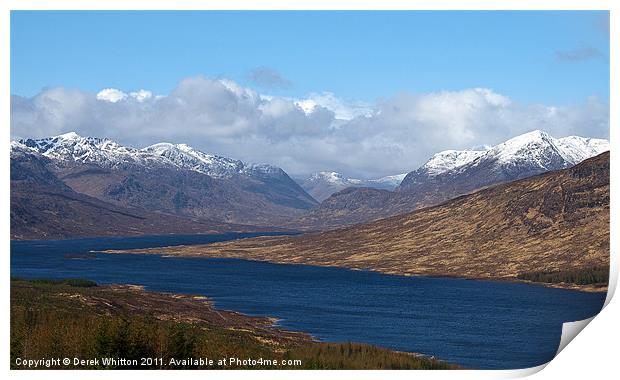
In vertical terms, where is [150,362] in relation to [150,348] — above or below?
below

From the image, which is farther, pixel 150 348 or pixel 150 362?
pixel 150 348

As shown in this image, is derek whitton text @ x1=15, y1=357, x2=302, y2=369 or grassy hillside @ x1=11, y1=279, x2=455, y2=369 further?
grassy hillside @ x1=11, y1=279, x2=455, y2=369

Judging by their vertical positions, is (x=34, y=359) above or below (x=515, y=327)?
above

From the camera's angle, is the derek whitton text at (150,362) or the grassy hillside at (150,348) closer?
the derek whitton text at (150,362)

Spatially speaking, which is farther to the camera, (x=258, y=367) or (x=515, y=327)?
(x=515, y=327)

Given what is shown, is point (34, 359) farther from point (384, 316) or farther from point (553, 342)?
point (384, 316)
